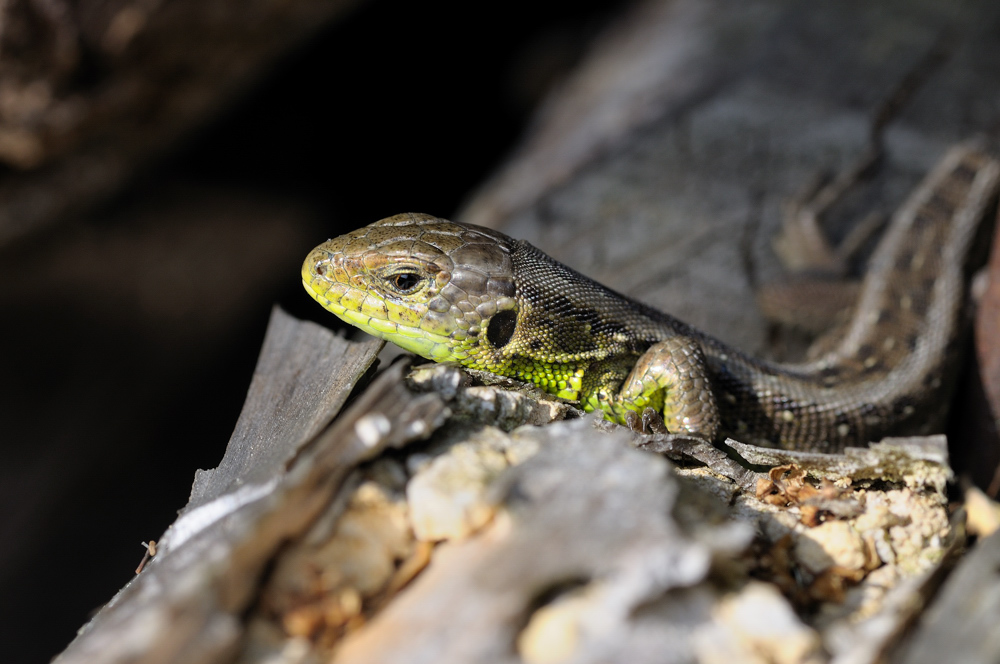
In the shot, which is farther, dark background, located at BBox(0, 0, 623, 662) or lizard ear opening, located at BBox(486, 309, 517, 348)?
dark background, located at BBox(0, 0, 623, 662)

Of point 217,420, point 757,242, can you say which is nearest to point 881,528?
point 757,242

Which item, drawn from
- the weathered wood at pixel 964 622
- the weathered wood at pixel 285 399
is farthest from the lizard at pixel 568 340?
the weathered wood at pixel 964 622

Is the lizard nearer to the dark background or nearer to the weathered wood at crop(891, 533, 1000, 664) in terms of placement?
the weathered wood at crop(891, 533, 1000, 664)

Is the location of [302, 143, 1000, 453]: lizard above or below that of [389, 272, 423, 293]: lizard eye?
below

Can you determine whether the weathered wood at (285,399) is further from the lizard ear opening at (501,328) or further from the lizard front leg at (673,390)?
the lizard front leg at (673,390)

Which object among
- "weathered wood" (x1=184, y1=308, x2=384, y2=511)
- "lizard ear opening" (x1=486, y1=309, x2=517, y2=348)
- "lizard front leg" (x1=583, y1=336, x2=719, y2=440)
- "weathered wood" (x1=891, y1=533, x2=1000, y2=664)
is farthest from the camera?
"lizard ear opening" (x1=486, y1=309, x2=517, y2=348)

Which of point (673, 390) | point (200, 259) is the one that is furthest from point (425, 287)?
point (200, 259)

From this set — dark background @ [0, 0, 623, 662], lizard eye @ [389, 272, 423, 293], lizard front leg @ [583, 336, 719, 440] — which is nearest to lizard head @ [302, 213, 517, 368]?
lizard eye @ [389, 272, 423, 293]
